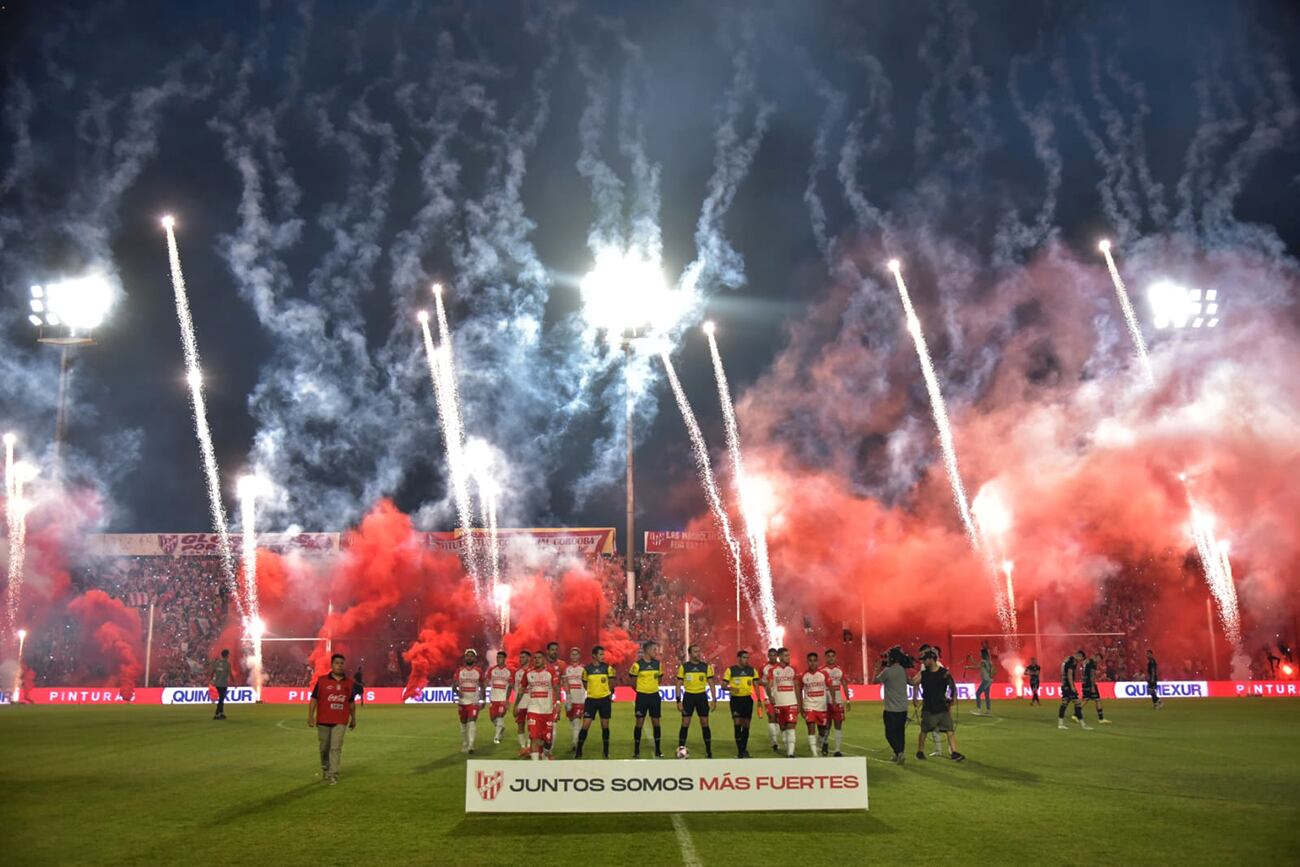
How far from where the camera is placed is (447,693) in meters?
41.8

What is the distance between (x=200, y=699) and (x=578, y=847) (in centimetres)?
3775

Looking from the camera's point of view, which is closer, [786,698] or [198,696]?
[786,698]

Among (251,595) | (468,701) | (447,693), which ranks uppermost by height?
(251,595)

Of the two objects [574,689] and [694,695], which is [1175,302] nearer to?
[694,695]

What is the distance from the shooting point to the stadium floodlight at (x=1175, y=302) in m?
47.6

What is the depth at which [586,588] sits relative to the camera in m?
55.8

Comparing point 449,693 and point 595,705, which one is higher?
point 595,705

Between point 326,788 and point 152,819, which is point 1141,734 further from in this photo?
point 152,819

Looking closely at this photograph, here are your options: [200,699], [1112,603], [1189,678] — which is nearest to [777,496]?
[1112,603]

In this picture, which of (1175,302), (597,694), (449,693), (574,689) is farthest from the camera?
(1175,302)

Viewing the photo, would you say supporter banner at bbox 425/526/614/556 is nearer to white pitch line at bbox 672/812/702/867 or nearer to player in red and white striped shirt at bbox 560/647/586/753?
player in red and white striped shirt at bbox 560/647/586/753

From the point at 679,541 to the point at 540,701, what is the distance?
134 feet

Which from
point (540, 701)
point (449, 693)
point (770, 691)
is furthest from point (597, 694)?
point (449, 693)

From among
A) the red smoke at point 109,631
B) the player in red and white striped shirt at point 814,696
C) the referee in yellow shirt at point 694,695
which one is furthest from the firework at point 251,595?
the player in red and white striped shirt at point 814,696
